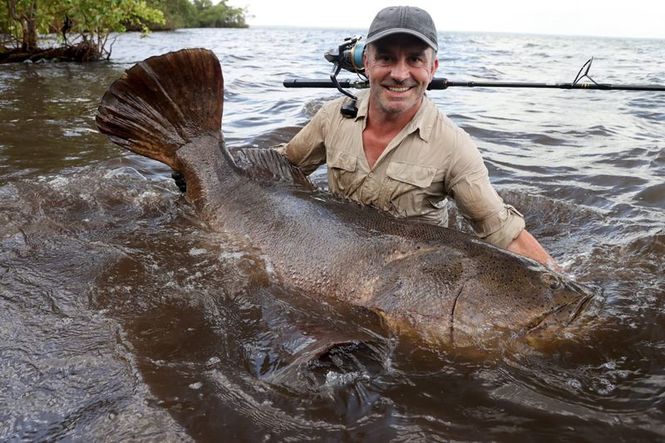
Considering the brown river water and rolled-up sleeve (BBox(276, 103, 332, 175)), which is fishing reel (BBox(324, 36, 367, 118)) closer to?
rolled-up sleeve (BBox(276, 103, 332, 175))

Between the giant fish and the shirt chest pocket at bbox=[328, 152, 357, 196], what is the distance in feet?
0.70

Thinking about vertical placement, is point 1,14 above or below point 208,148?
above

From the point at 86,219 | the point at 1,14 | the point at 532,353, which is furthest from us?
the point at 1,14

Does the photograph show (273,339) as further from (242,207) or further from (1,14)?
(1,14)

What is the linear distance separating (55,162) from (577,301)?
16.2ft

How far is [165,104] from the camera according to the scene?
3.73 meters

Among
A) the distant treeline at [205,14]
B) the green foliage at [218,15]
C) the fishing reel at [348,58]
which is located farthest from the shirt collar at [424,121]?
the green foliage at [218,15]

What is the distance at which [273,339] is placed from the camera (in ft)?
8.81

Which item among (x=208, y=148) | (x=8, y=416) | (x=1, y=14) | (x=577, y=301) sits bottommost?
(x=8, y=416)

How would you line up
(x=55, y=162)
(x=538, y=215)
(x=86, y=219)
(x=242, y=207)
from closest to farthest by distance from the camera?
(x=242, y=207)
(x=86, y=219)
(x=538, y=215)
(x=55, y=162)

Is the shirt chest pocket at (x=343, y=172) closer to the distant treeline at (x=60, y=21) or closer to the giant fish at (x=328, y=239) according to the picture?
the giant fish at (x=328, y=239)

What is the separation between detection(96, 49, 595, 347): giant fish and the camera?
2.56 m

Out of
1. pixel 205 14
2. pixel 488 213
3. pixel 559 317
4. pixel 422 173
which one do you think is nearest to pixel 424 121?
pixel 422 173

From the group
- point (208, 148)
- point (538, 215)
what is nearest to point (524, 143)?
point (538, 215)
